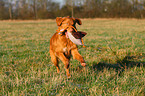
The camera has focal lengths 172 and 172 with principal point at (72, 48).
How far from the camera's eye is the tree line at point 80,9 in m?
53.4

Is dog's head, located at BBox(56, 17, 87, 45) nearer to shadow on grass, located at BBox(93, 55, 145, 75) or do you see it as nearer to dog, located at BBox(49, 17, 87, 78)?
dog, located at BBox(49, 17, 87, 78)

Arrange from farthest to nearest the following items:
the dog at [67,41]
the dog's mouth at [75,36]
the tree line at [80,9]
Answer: the tree line at [80,9], the dog at [67,41], the dog's mouth at [75,36]

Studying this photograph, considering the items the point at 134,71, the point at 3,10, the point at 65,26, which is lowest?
the point at 134,71

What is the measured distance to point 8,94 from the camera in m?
3.02

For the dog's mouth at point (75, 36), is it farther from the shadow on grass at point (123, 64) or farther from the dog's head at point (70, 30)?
the shadow on grass at point (123, 64)

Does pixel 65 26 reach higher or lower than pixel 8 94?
higher

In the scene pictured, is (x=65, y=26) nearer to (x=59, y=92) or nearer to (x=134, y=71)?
(x=59, y=92)

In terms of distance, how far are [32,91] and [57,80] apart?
0.63 metres

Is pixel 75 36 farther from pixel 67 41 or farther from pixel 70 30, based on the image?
pixel 67 41

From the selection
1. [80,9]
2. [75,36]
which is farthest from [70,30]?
[80,9]

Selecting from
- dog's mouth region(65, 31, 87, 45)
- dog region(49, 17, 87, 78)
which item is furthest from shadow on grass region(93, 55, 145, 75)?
dog's mouth region(65, 31, 87, 45)

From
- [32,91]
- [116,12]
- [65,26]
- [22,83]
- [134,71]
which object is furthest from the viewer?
[116,12]

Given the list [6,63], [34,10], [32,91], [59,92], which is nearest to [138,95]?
[59,92]

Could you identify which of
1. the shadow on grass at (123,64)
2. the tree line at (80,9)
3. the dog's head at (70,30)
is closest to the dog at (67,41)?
the dog's head at (70,30)
